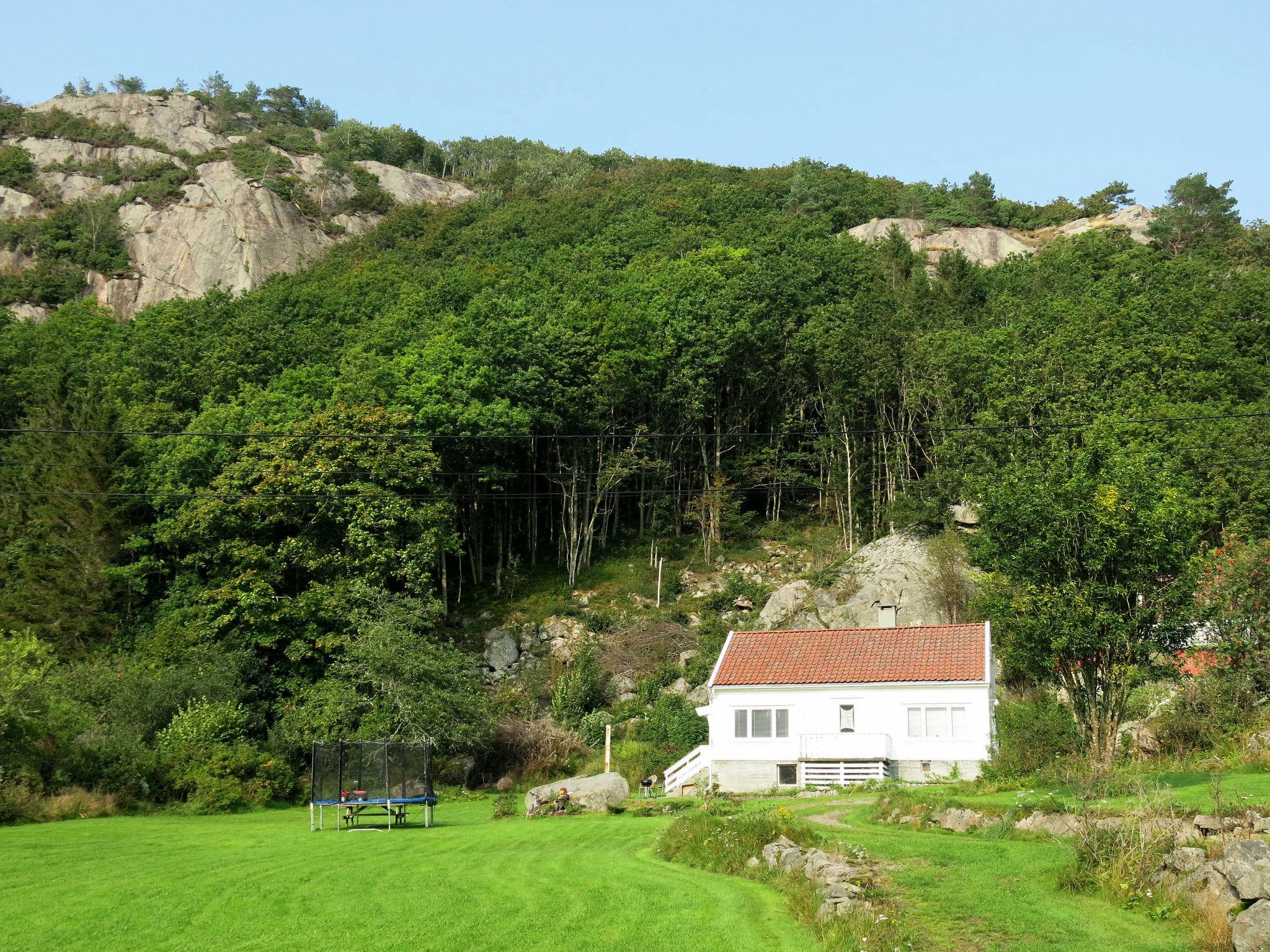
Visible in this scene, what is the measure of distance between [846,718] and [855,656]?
7.06ft

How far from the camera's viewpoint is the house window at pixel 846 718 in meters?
31.8

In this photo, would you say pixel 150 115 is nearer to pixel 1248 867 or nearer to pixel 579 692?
pixel 579 692

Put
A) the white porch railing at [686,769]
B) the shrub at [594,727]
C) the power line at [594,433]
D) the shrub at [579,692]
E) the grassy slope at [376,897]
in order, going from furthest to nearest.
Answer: the shrub at [579,692]
the shrub at [594,727]
the power line at [594,433]
the white porch railing at [686,769]
the grassy slope at [376,897]

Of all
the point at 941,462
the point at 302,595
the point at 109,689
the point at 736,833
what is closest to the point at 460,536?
the point at 302,595

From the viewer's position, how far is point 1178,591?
23.7 meters

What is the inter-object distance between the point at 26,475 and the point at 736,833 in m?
37.9

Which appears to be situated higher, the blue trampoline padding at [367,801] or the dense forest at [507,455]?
the dense forest at [507,455]

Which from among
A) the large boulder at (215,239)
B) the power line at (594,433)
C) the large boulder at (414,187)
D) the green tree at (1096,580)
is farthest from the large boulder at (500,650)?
the large boulder at (414,187)

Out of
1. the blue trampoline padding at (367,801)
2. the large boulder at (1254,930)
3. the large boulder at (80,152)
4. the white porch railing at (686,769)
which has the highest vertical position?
the large boulder at (80,152)

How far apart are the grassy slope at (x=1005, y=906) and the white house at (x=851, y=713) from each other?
15.4m

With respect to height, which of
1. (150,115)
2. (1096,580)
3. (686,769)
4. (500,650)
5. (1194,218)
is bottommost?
(686,769)

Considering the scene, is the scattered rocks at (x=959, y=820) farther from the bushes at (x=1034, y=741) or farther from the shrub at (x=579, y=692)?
the shrub at (x=579, y=692)

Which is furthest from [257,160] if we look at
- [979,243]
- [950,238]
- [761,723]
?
[761,723]

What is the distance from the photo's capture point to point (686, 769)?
3269cm
